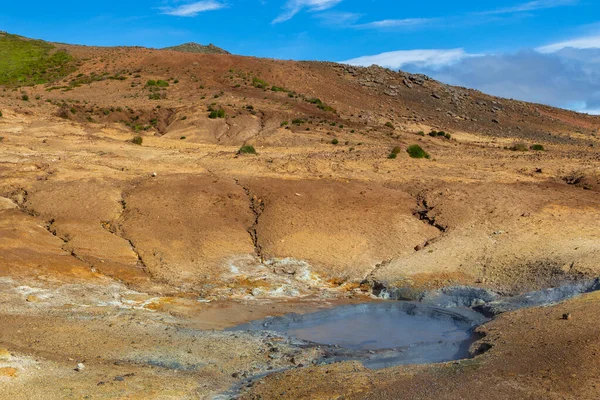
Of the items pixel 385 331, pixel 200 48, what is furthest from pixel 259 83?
pixel 200 48

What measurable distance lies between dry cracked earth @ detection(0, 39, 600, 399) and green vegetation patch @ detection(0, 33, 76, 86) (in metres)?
13.0

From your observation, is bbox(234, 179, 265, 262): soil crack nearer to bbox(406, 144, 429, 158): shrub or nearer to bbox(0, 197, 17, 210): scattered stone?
bbox(0, 197, 17, 210): scattered stone

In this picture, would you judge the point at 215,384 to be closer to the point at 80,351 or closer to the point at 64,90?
the point at 80,351

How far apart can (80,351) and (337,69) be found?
36927 millimetres

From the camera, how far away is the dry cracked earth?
26.2 ft

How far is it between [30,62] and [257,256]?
34.8 m

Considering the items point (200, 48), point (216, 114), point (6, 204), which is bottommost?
point (6, 204)

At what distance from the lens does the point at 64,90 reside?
114 ft

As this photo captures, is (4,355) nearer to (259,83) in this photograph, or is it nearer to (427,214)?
(427,214)

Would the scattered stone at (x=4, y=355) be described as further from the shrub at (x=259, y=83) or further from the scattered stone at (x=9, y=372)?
the shrub at (x=259, y=83)

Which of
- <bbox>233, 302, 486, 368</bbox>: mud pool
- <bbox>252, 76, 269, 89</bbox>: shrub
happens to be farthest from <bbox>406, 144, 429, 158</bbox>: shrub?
<bbox>252, 76, 269, 89</bbox>: shrub

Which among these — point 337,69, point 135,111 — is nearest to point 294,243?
point 135,111

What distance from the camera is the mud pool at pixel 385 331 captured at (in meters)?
9.45

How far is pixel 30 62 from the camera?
42.8m
